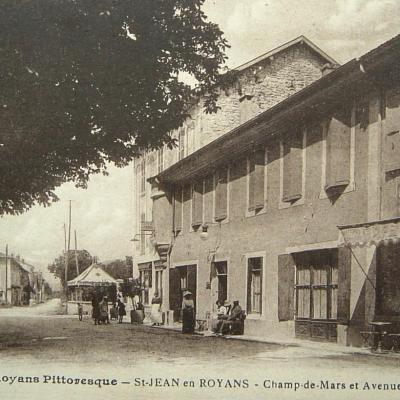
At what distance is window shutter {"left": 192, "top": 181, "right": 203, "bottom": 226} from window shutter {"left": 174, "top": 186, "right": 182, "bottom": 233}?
95 cm

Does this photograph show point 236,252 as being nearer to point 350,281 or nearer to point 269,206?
point 269,206

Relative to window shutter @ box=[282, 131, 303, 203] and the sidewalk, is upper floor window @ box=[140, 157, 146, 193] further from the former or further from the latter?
window shutter @ box=[282, 131, 303, 203]

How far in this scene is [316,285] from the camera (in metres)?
11.0

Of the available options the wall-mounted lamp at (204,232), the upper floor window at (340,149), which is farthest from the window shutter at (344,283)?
the wall-mounted lamp at (204,232)

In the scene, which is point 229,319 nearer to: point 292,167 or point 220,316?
point 220,316

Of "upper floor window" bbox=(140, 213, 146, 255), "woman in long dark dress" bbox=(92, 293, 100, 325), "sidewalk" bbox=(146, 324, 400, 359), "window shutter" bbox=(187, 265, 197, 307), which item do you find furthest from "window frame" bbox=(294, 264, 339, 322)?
"woman in long dark dress" bbox=(92, 293, 100, 325)

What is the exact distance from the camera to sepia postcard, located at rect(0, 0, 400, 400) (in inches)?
302

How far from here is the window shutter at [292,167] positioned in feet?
36.7

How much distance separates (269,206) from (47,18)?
5343 millimetres

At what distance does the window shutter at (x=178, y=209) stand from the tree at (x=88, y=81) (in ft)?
21.7

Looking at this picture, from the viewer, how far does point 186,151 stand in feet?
52.9

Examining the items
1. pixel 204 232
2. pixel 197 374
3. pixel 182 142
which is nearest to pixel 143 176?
pixel 182 142

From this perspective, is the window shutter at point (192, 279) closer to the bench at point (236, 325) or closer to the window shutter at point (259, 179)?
the bench at point (236, 325)

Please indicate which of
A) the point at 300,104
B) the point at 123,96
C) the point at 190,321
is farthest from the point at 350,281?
the point at 190,321
